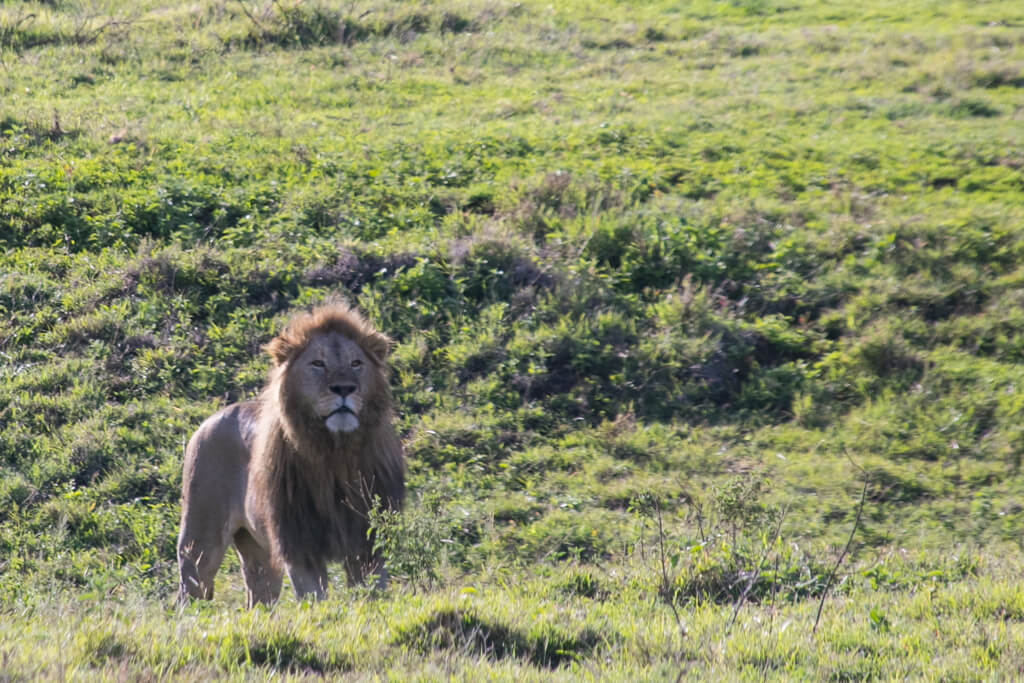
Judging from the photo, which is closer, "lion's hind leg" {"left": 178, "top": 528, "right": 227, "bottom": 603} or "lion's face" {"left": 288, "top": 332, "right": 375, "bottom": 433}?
"lion's face" {"left": 288, "top": 332, "right": 375, "bottom": 433}

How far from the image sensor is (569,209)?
44.0 ft

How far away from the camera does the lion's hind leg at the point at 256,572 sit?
23.9ft

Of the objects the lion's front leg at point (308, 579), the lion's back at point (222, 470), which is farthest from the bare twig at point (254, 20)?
the lion's front leg at point (308, 579)

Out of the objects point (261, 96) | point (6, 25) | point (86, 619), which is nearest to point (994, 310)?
point (86, 619)

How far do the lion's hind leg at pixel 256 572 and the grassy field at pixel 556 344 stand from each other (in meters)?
0.40

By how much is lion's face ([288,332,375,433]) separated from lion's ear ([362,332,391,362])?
0.18ft

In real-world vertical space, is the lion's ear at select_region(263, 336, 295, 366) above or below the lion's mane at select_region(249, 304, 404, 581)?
above

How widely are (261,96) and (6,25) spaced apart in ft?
20.4

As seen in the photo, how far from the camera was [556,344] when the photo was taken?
11234 mm

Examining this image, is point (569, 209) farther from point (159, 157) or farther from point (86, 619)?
point (86, 619)

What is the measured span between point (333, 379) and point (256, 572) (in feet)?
5.63

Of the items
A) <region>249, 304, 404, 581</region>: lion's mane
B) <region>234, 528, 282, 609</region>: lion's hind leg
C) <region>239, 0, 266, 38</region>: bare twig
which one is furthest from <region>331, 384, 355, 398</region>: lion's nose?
<region>239, 0, 266, 38</region>: bare twig

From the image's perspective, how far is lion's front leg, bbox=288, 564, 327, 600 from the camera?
254 inches

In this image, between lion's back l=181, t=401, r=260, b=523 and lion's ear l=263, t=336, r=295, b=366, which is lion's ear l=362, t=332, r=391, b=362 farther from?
lion's back l=181, t=401, r=260, b=523
